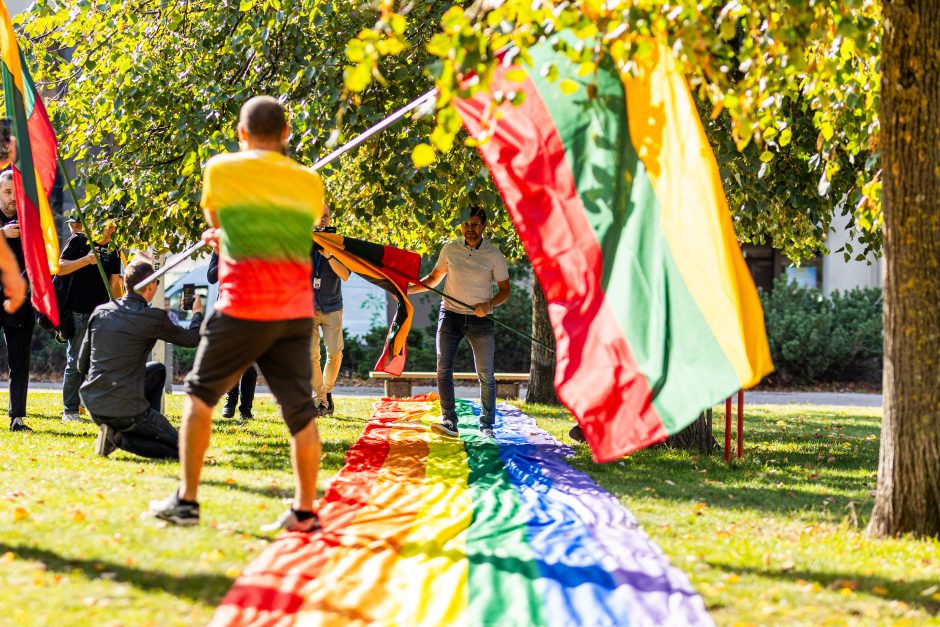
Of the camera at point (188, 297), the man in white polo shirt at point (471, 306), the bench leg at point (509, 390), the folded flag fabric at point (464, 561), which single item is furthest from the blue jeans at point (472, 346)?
the bench leg at point (509, 390)

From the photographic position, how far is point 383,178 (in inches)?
348

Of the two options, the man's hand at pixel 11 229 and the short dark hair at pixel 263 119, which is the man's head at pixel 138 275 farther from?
the short dark hair at pixel 263 119

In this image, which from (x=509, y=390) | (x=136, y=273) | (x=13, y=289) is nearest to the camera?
(x=13, y=289)

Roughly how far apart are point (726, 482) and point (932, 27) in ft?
11.3

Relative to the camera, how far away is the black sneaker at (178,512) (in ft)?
17.0

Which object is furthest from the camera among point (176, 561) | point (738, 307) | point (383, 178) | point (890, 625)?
point (383, 178)

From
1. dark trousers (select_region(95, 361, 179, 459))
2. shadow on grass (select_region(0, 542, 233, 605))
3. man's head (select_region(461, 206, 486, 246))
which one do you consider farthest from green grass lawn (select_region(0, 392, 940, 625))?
man's head (select_region(461, 206, 486, 246))

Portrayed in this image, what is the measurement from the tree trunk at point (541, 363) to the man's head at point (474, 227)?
4.20 meters

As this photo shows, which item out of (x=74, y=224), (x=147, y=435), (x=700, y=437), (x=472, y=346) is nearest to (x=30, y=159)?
(x=147, y=435)

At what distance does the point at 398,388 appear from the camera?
14.5 meters

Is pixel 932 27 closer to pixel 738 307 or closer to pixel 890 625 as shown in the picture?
pixel 738 307

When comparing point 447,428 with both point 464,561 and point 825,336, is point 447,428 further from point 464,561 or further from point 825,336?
point 825,336

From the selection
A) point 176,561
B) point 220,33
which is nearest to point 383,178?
point 220,33

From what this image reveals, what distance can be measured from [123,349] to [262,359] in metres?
2.52
